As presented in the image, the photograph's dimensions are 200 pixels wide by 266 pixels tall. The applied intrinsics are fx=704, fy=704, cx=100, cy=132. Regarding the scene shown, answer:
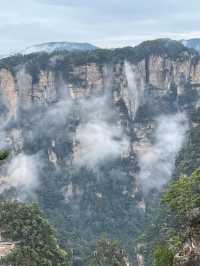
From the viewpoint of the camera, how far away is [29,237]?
71312mm

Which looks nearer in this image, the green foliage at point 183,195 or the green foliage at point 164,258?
the green foliage at point 164,258

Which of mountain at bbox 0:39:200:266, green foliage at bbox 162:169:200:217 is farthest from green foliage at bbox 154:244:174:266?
mountain at bbox 0:39:200:266

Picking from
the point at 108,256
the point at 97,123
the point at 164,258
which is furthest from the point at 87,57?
the point at 164,258

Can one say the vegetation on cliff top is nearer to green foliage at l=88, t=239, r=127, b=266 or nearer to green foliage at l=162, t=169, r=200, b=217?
green foliage at l=88, t=239, r=127, b=266

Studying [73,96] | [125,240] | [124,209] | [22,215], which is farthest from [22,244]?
[73,96]

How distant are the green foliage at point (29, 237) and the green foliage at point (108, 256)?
4591 mm

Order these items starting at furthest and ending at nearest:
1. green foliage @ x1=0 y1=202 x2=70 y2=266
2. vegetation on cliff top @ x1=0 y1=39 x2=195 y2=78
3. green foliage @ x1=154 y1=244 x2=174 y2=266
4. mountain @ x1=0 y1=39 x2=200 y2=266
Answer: vegetation on cliff top @ x1=0 y1=39 x2=195 y2=78, mountain @ x1=0 y1=39 x2=200 y2=266, green foliage @ x1=0 y1=202 x2=70 y2=266, green foliage @ x1=154 y1=244 x2=174 y2=266

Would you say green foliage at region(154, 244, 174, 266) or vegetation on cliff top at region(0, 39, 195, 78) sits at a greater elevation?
green foliage at region(154, 244, 174, 266)

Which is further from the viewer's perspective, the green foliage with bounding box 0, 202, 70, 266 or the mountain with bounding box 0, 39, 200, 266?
the mountain with bounding box 0, 39, 200, 266

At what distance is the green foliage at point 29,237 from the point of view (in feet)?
224

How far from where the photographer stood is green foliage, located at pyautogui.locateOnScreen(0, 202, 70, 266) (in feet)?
224

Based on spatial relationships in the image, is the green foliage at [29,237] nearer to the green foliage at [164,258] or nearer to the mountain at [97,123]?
the green foliage at [164,258]

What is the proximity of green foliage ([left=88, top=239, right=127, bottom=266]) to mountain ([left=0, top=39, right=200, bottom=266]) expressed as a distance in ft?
251

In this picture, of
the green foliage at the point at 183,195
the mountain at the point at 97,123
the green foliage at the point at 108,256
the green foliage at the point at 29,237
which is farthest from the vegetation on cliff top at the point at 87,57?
the green foliage at the point at 183,195
